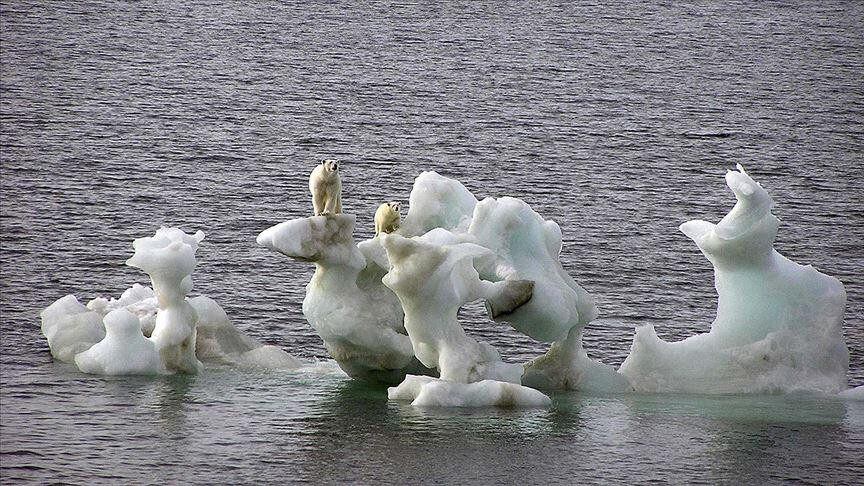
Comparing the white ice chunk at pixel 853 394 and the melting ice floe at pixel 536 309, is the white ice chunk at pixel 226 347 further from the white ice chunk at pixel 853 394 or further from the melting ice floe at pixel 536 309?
the white ice chunk at pixel 853 394

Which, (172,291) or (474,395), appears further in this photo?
(172,291)

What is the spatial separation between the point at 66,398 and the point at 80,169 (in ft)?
39.0

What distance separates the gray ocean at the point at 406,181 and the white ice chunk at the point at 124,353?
9.0 inches

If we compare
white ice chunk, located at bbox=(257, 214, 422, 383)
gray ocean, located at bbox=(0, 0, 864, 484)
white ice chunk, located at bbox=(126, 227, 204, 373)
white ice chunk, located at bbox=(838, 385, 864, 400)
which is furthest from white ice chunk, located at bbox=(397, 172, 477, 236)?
white ice chunk, located at bbox=(838, 385, 864, 400)

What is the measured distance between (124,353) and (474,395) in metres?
3.33

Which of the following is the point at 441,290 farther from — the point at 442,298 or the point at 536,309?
the point at 536,309

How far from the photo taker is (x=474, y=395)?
13320 millimetres

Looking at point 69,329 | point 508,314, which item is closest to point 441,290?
point 508,314

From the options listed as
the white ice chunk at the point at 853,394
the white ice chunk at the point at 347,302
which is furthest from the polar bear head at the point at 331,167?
the white ice chunk at the point at 853,394

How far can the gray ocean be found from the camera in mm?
12070

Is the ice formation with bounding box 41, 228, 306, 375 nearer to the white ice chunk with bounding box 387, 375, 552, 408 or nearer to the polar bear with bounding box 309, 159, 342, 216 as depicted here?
the polar bear with bounding box 309, 159, 342, 216

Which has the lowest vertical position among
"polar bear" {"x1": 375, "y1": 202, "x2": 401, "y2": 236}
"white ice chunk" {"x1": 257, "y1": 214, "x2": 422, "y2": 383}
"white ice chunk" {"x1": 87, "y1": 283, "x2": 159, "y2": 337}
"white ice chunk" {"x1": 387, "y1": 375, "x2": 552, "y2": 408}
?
"white ice chunk" {"x1": 387, "y1": 375, "x2": 552, "y2": 408}

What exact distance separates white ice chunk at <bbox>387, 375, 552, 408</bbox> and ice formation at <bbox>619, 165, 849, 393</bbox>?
1.44 metres

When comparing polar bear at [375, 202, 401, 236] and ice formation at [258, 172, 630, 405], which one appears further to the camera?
polar bear at [375, 202, 401, 236]
